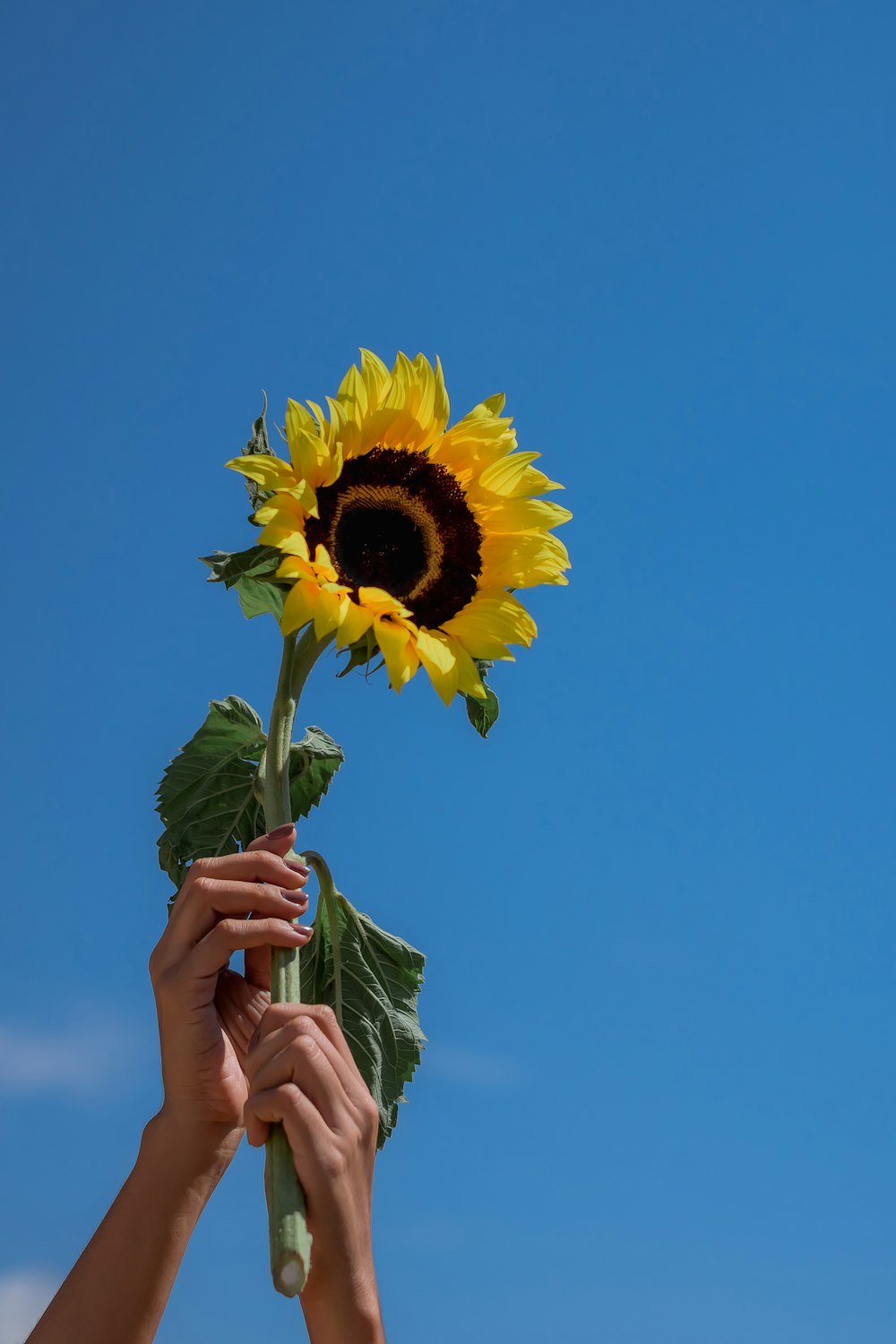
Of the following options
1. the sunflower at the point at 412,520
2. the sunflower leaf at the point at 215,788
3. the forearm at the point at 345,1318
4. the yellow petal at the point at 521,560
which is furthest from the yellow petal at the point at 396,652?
the forearm at the point at 345,1318

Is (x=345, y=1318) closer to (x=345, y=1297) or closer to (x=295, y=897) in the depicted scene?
(x=345, y=1297)

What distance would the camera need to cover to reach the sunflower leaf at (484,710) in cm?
345

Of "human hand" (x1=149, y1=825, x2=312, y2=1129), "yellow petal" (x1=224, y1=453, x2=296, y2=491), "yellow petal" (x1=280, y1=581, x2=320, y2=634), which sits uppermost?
"yellow petal" (x1=224, y1=453, x2=296, y2=491)

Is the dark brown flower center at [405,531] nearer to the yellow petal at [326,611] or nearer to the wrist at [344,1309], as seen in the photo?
the yellow petal at [326,611]

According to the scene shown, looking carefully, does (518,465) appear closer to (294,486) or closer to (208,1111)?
(294,486)

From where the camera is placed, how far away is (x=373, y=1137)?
2896mm

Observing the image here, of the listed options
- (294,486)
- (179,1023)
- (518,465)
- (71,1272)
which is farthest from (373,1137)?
(518,465)

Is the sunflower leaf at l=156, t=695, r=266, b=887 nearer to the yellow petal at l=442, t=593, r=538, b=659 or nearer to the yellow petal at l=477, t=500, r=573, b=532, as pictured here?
the yellow petal at l=442, t=593, r=538, b=659

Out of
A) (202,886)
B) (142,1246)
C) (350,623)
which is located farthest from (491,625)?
(142,1246)

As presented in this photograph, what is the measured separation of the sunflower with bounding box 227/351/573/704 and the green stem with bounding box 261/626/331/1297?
0.19 m

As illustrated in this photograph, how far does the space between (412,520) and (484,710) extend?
570mm

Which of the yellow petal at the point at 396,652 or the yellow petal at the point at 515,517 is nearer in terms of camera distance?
the yellow petal at the point at 396,652

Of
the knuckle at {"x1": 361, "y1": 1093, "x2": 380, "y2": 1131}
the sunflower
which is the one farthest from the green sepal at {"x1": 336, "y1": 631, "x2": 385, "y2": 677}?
the knuckle at {"x1": 361, "y1": 1093, "x2": 380, "y2": 1131}

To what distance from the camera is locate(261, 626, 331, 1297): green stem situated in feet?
8.46
